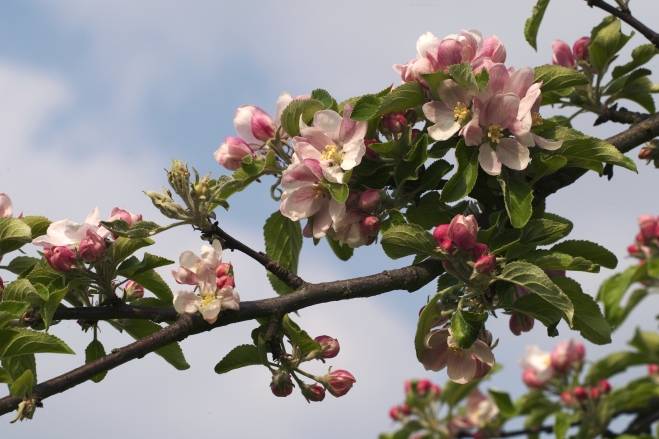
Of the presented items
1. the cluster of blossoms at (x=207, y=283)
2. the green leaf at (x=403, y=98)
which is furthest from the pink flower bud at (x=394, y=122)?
the cluster of blossoms at (x=207, y=283)

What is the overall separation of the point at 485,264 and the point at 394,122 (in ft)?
1.22

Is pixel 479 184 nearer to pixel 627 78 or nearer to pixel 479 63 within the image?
pixel 479 63

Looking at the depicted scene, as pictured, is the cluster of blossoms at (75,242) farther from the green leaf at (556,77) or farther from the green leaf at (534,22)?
the green leaf at (534,22)

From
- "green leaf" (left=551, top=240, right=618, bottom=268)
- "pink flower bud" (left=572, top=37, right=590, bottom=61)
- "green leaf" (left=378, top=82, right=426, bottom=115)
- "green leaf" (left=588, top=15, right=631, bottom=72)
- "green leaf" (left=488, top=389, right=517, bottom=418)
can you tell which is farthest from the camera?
"green leaf" (left=488, top=389, right=517, bottom=418)

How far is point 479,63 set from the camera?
1930 mm

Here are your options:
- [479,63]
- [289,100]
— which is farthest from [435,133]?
[289,100]

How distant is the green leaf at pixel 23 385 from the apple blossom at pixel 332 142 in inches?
26.9

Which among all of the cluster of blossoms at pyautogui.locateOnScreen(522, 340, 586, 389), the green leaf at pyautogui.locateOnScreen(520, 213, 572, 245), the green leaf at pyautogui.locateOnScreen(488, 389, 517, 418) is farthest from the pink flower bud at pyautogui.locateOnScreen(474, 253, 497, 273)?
the cluster of blossoms at pyautogui.locateOnScreen(522, 340, 586, 389)

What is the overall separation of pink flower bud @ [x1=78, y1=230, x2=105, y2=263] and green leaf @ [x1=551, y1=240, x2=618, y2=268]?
95 centimetres

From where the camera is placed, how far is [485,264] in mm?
1771

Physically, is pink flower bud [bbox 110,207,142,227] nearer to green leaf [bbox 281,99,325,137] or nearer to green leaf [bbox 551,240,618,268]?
green leaf [bbox 281,99,325,137]

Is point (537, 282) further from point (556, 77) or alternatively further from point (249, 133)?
point (249, 133)

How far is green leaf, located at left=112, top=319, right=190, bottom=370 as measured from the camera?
83.0 inches

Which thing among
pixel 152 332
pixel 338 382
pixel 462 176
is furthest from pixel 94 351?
pixel 462 176
